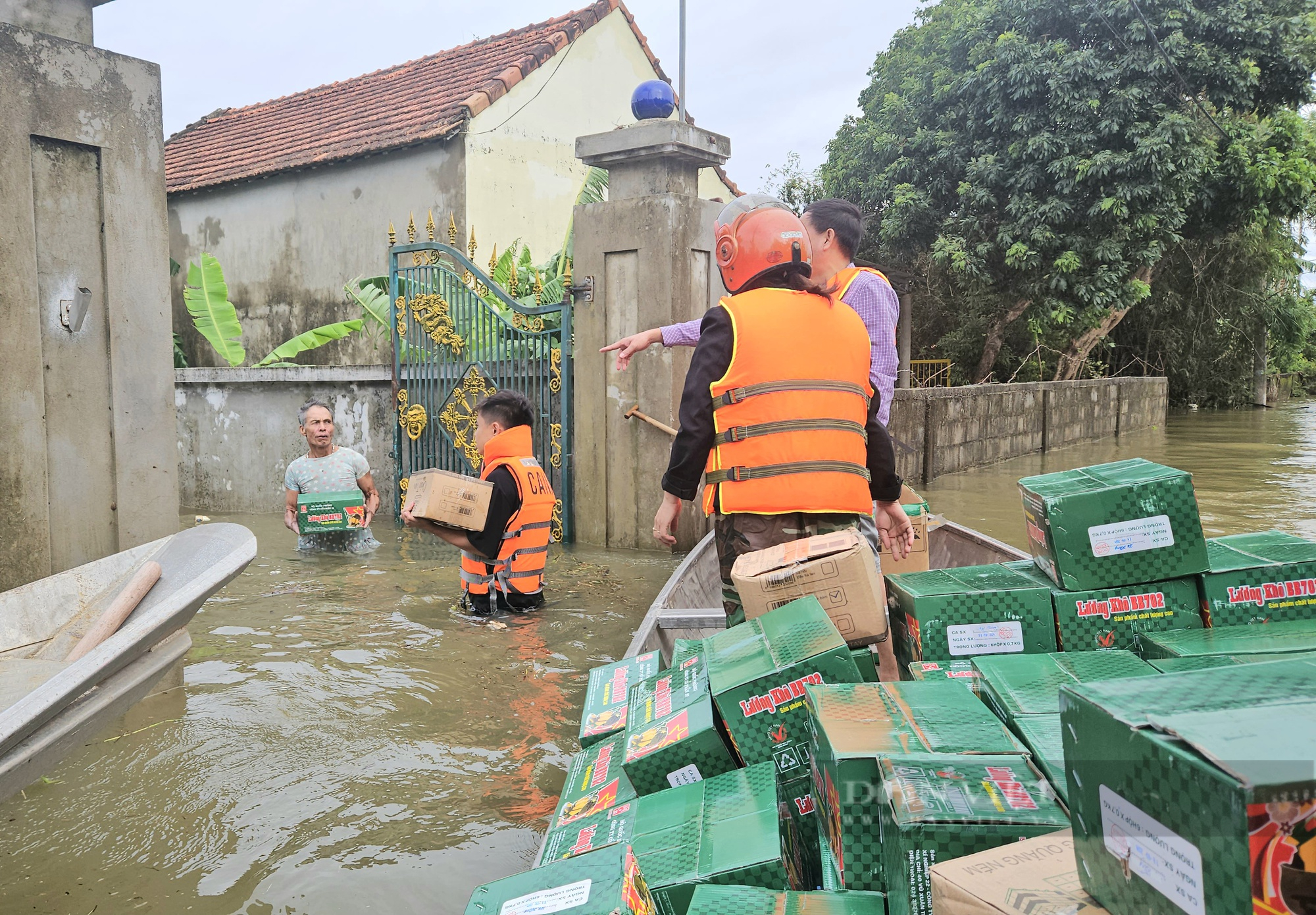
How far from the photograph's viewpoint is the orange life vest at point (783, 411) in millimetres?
3188

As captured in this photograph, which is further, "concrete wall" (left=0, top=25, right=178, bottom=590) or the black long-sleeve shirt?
"concrete wall" (left=0, top=25, right=178, bottom=590)

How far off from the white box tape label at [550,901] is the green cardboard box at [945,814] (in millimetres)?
526

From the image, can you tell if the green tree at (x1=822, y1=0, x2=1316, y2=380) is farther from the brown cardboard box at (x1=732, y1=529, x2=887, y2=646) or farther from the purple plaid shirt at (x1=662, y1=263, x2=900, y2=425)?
the brown cardboard box at (x1=732, y1=529, x2=887, y2=646)

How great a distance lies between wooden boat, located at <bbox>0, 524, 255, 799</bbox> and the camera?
2195mm

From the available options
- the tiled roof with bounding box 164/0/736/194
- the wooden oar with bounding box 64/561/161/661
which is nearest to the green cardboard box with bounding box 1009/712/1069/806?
the wooden oar with bounding box 64/561/161/661

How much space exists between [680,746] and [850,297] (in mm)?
2310

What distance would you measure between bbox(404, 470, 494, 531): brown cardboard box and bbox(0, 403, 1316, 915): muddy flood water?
2.33 feet

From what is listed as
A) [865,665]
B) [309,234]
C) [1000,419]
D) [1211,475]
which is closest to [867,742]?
[865,665]

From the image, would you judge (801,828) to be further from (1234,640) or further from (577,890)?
(1234,640)

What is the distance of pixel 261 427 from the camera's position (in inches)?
434

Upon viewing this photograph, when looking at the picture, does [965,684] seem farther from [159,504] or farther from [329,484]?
[329,484]

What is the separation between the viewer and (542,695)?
14.8ft

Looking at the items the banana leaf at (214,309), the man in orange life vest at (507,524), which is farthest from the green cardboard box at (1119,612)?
the banana leaf at (214,309)

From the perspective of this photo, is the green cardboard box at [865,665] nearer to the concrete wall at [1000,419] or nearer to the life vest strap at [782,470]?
the life vest strap at [782,470]
